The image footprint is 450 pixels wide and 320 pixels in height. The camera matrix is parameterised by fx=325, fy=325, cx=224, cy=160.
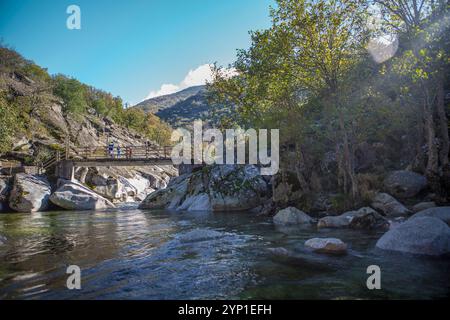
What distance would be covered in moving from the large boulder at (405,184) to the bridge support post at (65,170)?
113 feet

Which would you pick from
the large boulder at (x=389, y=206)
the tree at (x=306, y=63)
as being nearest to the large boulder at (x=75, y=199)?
the tree at (x=306, y=63)

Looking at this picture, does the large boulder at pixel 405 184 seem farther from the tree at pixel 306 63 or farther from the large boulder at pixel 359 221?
the large boulder at pixel 359 221

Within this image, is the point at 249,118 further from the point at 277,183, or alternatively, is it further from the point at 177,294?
the point at 177,294

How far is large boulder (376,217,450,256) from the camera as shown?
8422 mm

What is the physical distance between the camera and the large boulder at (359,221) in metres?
13.6

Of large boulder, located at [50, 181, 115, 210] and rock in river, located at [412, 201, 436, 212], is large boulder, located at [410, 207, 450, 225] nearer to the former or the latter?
rock in river, located at [412, 201, 436, 212]

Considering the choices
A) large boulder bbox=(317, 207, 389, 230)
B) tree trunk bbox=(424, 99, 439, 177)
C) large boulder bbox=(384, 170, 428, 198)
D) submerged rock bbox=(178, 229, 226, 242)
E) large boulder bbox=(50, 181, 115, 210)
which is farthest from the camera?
large boulder bbox=(50, 181, 115, 210)

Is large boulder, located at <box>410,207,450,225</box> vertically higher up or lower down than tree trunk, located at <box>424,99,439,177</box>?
lower down

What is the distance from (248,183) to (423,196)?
41.1 feet

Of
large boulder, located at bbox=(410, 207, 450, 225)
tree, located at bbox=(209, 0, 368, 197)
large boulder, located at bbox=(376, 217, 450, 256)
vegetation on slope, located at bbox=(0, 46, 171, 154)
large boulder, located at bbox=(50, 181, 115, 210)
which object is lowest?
large boulder, located at bbox=(50, 181, 115, 210)

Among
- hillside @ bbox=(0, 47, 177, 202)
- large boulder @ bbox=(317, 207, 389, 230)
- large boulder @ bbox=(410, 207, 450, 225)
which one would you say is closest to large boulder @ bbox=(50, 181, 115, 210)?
hillside @ bbox=(0, 47, 177, 202)

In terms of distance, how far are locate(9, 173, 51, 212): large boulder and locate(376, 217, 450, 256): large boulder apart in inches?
1281

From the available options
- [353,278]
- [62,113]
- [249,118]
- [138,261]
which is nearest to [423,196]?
[249,118]

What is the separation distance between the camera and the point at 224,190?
26.5 metres
